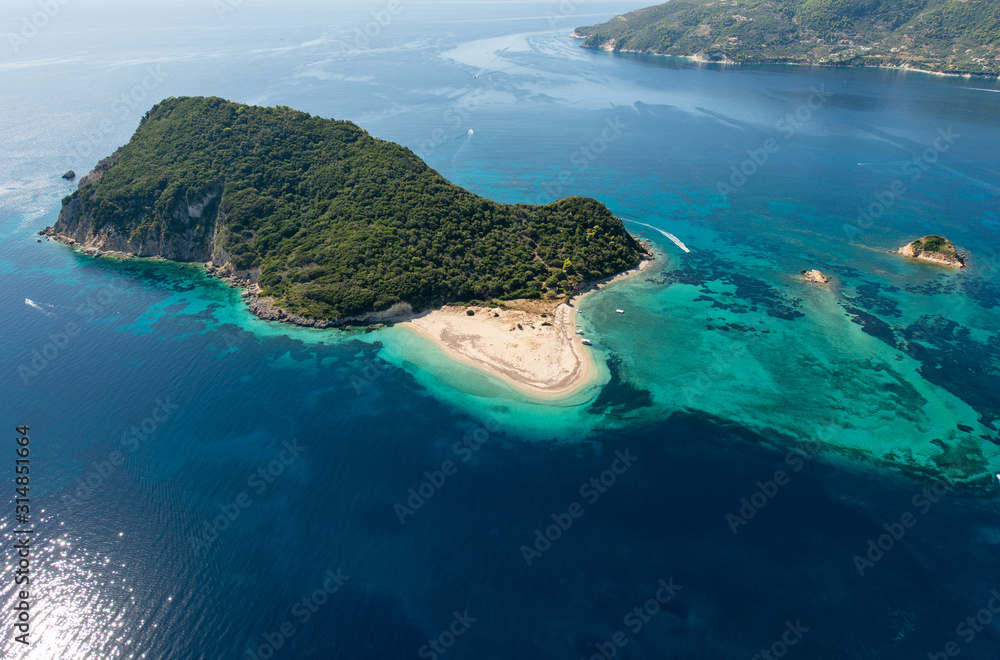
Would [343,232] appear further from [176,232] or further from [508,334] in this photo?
[508,334]

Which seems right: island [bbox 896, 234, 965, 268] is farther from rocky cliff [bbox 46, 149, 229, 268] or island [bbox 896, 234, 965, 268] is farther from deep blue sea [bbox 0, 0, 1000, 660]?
rocky cliff [bbox 46, 149, 229, 268]

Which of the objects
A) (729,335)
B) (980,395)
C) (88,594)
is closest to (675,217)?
(729,335)

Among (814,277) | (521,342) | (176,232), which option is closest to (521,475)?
(521,342)

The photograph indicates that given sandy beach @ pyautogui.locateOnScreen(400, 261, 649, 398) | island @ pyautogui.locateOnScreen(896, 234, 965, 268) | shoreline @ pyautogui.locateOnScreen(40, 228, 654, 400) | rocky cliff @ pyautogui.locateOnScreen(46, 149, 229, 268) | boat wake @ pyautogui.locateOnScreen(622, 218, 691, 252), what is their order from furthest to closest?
1. boat wake @ pyautogui.locateOnScreen(622, 218, 691, 252)
2. rocky cliff @ pyautogui.locateOnScreen(46, 149, 229, 268)
3. island @ pyautogui.locateOnScreen(896, 234, 965, 268)
4. shoreline @ pyautogui.locateOnScreen(40, 228, 654, 400)
5. sandy beach @ pyautogui.locateOnScreen(400, 261, 649, 398)

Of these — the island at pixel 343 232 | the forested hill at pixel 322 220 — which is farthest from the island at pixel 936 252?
the forested hill at pixel 322 220

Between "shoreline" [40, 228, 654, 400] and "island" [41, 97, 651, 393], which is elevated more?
"island" [41, 97, 651, 393]

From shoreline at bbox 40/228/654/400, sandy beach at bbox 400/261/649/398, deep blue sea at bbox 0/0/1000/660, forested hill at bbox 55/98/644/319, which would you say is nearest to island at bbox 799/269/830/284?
deep blue sea at bbox 0/0/1000/660

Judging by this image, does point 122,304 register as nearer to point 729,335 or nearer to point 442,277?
point 442,277
